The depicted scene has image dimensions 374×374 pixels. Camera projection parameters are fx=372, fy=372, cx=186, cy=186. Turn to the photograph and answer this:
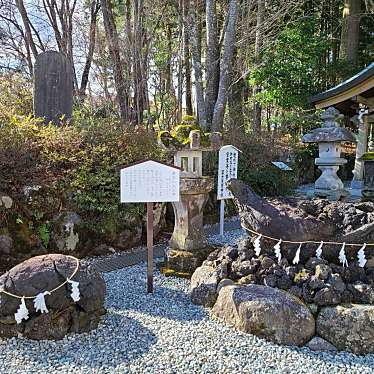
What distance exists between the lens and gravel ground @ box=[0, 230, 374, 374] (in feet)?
7.34

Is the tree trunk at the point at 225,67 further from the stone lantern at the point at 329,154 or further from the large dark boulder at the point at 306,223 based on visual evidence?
the large dark boulder at the point at 306,223

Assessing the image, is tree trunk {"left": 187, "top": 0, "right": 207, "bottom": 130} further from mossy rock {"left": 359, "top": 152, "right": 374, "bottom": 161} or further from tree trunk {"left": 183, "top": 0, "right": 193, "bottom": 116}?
mossy rock {"left": 359, "top": 152, "right": 374, "bottom": 161}

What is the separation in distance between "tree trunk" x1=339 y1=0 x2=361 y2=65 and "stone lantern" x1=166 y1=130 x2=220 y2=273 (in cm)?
966

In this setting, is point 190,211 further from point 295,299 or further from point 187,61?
point 187,61

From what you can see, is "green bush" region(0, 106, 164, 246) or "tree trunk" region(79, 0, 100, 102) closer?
"green bush" region(0, 106, 164, 246)

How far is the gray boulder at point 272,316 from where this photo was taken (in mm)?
2539

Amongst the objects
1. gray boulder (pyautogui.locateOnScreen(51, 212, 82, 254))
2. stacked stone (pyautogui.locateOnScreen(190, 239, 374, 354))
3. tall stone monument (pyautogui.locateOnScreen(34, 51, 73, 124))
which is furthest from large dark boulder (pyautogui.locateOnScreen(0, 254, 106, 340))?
tall stone monument (pyautogui.locateOnScreen(34, 51, 73, 124))

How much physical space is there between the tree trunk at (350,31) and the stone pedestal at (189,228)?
9.78m

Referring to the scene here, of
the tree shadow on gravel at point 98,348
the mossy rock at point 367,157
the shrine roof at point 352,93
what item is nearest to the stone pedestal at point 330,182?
the shrine roof at point 352,93

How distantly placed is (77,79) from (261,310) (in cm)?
1002

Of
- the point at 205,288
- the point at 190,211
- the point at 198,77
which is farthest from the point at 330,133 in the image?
the point at 205,288

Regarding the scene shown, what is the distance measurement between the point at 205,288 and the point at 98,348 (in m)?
1.04

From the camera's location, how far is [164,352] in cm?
240

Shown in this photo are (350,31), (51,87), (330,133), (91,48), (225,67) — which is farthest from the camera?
(350,31)
